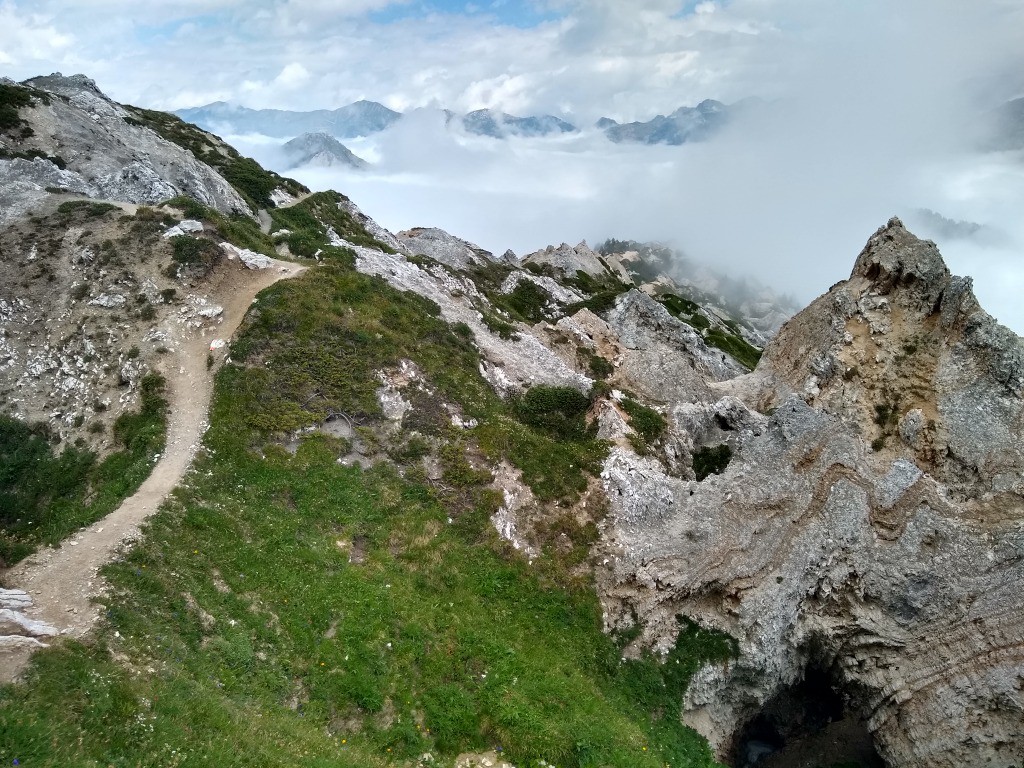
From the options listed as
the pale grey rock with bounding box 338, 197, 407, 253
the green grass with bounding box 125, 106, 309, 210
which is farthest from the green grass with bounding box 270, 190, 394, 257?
A: the green grass with bounding box 125, 106, 309, 210

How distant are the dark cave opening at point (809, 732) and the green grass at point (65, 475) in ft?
120

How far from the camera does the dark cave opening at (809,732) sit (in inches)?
1407

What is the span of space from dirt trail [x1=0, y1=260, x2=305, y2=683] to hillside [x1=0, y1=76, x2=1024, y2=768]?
169 millimetres

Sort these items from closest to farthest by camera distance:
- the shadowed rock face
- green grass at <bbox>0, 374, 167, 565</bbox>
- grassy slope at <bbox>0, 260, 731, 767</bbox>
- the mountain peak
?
grassy slope at <bbox>0, 260, 731, 767</bbox> < green grass at <bbox>0, 374, 167, 565</bbox> < the shadowed rock face < the mountain peak

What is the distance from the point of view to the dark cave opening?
1407 inches

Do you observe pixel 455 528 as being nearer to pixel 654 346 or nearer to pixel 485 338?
pixel 485 338

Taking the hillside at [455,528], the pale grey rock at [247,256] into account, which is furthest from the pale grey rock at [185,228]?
the pale grey rock at [247,256]

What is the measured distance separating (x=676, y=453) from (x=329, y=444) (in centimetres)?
2364

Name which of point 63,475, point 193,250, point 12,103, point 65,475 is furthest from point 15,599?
point 12,103

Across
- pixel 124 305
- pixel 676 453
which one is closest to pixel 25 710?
pixel 124 305

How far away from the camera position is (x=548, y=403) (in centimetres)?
4391

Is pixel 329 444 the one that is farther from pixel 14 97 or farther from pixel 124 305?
pixel 14 97

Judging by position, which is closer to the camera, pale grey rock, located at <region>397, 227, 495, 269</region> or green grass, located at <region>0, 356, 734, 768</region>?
green grass, located at <region>0, 356, 734, 768</region>

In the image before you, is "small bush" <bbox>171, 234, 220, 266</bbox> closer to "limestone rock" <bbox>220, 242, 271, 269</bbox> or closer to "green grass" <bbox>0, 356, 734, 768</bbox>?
"limestone rock" <bbox>220, 242, 271, 269</bbox>
